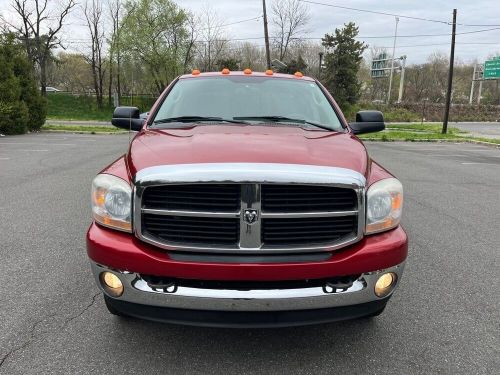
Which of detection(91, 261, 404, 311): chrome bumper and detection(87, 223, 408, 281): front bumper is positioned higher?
detection(87, 223, 408, 281): front bumper

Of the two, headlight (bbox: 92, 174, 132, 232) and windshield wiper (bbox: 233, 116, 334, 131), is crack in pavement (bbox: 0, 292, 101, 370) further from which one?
windshield wiper (bbox: 233, 116, 334, 131)

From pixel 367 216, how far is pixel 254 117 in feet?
4.75

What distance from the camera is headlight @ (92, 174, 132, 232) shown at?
2.39 m

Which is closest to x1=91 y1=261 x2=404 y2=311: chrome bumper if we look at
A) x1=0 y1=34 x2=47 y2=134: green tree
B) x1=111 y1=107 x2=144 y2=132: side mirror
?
x1=111 y1=107 x2=144 y2=132: side mirror

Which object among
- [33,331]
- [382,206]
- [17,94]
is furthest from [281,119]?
[17,94]

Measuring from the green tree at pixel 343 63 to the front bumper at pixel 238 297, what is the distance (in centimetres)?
3759

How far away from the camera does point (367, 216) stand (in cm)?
241

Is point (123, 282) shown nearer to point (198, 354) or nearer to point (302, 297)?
point (198, 354)

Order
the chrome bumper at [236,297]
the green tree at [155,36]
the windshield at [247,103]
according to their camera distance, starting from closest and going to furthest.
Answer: the chrome bumper at [236,297]
the windshield at [247,103]
the green tree at [155,36]

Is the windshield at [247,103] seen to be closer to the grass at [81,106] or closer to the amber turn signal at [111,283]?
the amber turn signal at [111,283]

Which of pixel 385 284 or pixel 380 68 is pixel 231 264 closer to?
pixel 385 284

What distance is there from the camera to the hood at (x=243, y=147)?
240 centimetres

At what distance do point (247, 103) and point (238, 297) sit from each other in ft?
6.45

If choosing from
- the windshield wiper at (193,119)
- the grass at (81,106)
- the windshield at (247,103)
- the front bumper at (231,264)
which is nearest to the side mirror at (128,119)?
the windshield at (247,103)
